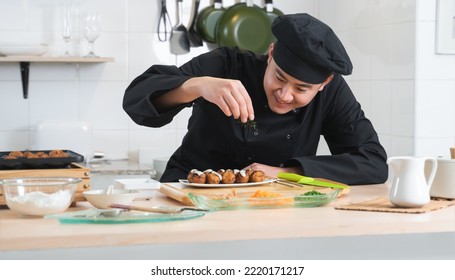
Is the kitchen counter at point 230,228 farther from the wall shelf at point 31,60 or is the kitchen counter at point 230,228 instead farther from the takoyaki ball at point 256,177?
the wall shelf at point 31,60

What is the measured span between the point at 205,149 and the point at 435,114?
4.50 feet

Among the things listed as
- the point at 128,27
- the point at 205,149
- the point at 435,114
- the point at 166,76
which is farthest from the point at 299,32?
the point at 128,27

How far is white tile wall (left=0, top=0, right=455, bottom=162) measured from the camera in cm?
388

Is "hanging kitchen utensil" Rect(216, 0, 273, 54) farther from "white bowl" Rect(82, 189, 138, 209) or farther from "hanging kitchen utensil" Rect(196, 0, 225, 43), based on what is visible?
"white bowl" Rect(82, 189, 138, 209)

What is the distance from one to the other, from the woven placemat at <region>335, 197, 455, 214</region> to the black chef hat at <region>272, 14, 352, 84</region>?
0.49 meters

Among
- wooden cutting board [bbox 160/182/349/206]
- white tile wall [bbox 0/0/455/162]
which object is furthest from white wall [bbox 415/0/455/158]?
wooden cutting board [bbox 160/182/349/206]

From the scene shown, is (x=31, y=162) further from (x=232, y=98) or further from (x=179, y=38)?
(x=179, y=38)

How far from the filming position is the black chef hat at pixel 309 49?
2328 mm

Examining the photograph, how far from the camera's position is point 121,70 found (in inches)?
170

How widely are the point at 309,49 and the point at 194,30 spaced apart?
2.15 metres

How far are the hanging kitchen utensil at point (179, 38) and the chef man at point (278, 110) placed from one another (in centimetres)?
→ 153

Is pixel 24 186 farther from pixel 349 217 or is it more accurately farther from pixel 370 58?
pixel 370 58

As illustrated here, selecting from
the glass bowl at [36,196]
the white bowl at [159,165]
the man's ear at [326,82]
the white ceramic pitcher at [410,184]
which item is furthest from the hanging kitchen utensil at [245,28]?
the glass bowl at [36,196]

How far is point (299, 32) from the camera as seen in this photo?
91.6 inches
